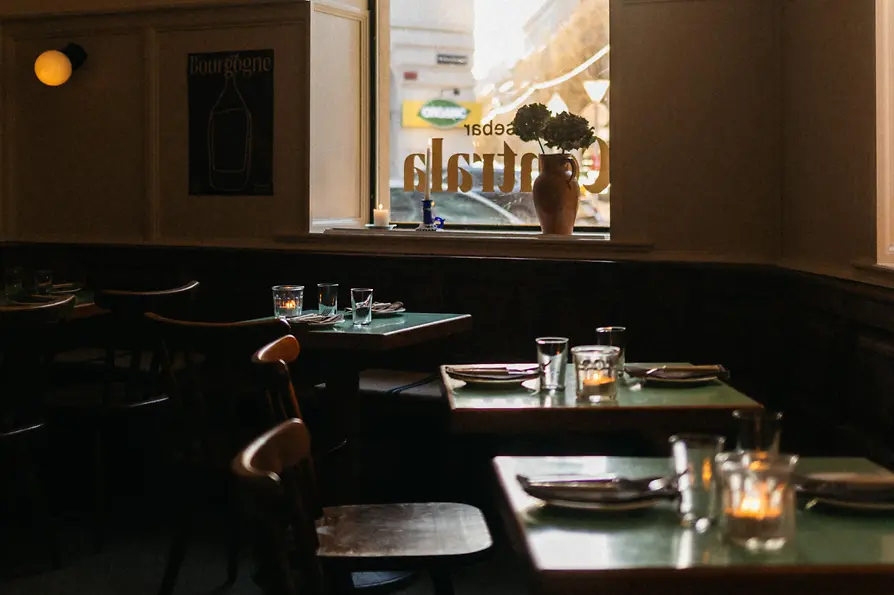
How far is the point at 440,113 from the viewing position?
504 cm

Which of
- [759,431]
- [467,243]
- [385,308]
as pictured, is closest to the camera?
[759,431]

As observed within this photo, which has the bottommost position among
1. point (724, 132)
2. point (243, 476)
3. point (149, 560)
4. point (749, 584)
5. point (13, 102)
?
point (149, 560)

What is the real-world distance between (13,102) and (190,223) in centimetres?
125

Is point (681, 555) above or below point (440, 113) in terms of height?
below

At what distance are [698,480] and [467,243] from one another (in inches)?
126

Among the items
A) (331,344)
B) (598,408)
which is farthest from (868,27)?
(331,344)

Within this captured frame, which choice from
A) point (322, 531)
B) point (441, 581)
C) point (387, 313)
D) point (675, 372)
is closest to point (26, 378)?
point (387, 313)

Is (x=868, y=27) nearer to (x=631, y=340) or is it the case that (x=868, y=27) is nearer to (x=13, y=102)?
(x=631, y=340)

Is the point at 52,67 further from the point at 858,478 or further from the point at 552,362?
the point at 858,478

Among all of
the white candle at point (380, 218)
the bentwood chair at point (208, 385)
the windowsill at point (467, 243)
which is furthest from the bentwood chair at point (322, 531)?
the white candle at point (380, 218)

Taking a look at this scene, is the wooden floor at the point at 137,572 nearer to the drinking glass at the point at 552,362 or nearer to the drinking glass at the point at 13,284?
the drinking glass at the point at 13,284

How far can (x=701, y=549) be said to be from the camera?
1.27 metres

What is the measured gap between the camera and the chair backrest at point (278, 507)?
3.46 ft

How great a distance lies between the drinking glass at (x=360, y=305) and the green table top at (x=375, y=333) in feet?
0.09
